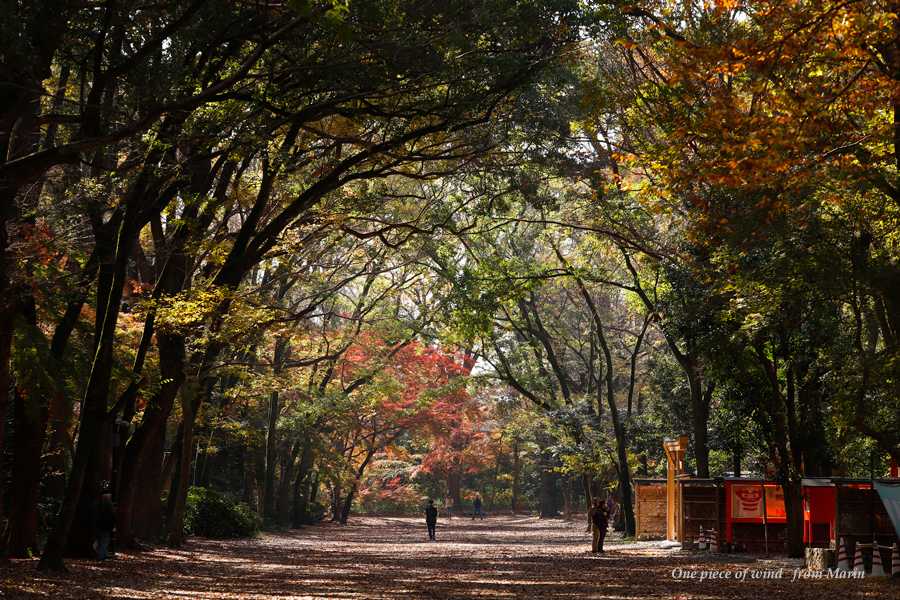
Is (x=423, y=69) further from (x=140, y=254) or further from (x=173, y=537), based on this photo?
(x=173, y=537)

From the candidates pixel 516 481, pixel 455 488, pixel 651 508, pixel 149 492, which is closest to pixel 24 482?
pixel 149 492

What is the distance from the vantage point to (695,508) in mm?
24000

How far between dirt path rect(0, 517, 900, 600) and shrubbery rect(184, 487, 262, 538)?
15.8 ft

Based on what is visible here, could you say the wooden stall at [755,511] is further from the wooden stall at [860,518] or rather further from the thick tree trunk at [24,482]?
the thick tree trunk at [24,482]

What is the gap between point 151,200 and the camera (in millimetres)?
14633

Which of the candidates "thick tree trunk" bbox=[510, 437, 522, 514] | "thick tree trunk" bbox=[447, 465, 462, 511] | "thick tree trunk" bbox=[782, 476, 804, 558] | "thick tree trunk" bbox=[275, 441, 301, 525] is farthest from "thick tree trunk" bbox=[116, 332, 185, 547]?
"thick tree trunk" bbox=[447, 465, 462, 511]

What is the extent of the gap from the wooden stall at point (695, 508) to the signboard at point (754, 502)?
2.02 feet

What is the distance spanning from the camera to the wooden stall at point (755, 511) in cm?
2327

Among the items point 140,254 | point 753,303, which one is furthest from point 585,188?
point 140,254

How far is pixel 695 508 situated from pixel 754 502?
1404 millimetres

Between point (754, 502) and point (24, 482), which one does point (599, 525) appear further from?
point (24, 482)

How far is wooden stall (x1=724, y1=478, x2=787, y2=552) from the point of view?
23266 mm

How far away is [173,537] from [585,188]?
41.9 feet

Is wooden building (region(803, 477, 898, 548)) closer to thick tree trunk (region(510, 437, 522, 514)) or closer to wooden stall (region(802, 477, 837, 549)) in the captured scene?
wooden stall (region(802, 477, 837, 549))
